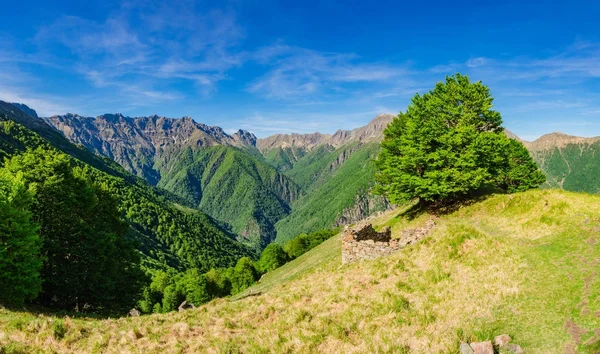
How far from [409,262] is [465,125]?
2655cm

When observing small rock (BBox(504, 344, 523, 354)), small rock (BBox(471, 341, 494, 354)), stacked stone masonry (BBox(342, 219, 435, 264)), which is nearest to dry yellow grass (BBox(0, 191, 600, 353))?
small rock (BBox(504, 344, 523, 354))

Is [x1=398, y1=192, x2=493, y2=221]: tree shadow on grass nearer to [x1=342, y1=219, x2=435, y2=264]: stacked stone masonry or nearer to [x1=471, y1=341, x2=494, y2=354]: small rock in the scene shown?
[x1=342, y1=219, x2=435, y2=264]: stacked stone masonry

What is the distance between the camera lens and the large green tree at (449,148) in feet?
130

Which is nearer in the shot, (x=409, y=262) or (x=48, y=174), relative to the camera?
(x=409, y=262)

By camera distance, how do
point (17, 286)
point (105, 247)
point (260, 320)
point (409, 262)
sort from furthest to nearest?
point (105, 247)
point (17, 286)
point (409, 262)
point (260, 320)

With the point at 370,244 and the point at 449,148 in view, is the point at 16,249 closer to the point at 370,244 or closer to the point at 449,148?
the point at 370,244

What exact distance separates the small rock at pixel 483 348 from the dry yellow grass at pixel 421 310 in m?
0.88

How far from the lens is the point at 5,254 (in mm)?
27797

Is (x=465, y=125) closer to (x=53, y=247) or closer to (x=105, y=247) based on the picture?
(x=105, y=247)

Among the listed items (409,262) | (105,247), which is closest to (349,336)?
(409,262)

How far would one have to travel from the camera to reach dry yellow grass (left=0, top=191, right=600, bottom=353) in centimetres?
1470

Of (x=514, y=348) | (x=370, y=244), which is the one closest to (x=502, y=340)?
(x=514, y=348)

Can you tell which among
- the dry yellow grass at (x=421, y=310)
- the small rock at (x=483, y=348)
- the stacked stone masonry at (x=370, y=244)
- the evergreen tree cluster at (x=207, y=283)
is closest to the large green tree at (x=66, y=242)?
the dry yellow grass at (x=421, y=310)

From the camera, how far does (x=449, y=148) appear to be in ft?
134
